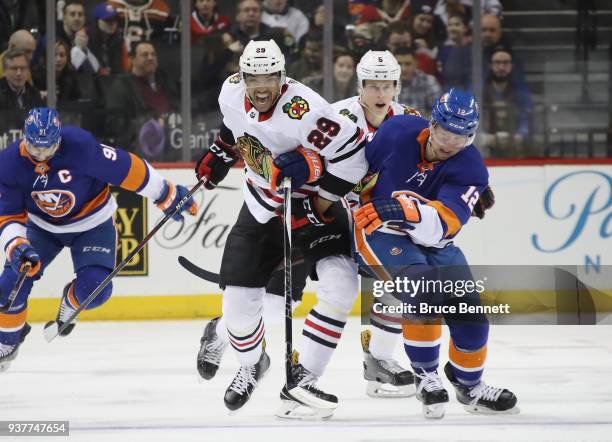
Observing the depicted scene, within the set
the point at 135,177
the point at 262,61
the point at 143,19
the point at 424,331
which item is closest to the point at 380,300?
the point at 424,331

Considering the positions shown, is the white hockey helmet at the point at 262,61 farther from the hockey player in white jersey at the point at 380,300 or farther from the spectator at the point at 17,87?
Answer: the spectator at the point at 17,87

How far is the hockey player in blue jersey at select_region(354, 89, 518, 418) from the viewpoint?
3662 millimetres

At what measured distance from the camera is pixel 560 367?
481 centimetres

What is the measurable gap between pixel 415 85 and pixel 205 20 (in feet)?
4.26

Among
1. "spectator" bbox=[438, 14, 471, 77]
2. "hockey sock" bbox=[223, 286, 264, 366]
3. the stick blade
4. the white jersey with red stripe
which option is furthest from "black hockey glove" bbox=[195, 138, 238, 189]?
"spectator" bbox=[438, 14, 471, 77]

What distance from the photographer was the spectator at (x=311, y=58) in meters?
6.87

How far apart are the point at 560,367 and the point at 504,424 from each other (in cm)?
125

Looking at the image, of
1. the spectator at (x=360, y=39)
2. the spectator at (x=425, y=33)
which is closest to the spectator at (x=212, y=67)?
the spectator at (x=360, y=39)

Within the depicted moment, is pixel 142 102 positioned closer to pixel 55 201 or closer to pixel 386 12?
pixel 386 12

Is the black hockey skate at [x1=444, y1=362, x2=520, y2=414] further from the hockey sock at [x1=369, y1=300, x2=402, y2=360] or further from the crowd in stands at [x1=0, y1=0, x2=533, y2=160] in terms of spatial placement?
the crowd in stands at [x1=0, y1=0, x2=533, y2=160]

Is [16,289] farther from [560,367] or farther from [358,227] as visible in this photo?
[560,367]

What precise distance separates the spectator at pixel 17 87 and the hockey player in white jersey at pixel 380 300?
9.03 feet

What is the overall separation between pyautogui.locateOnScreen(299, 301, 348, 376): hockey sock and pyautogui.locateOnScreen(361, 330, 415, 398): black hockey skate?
1.67ft

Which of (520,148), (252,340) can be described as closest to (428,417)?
(252,340)
